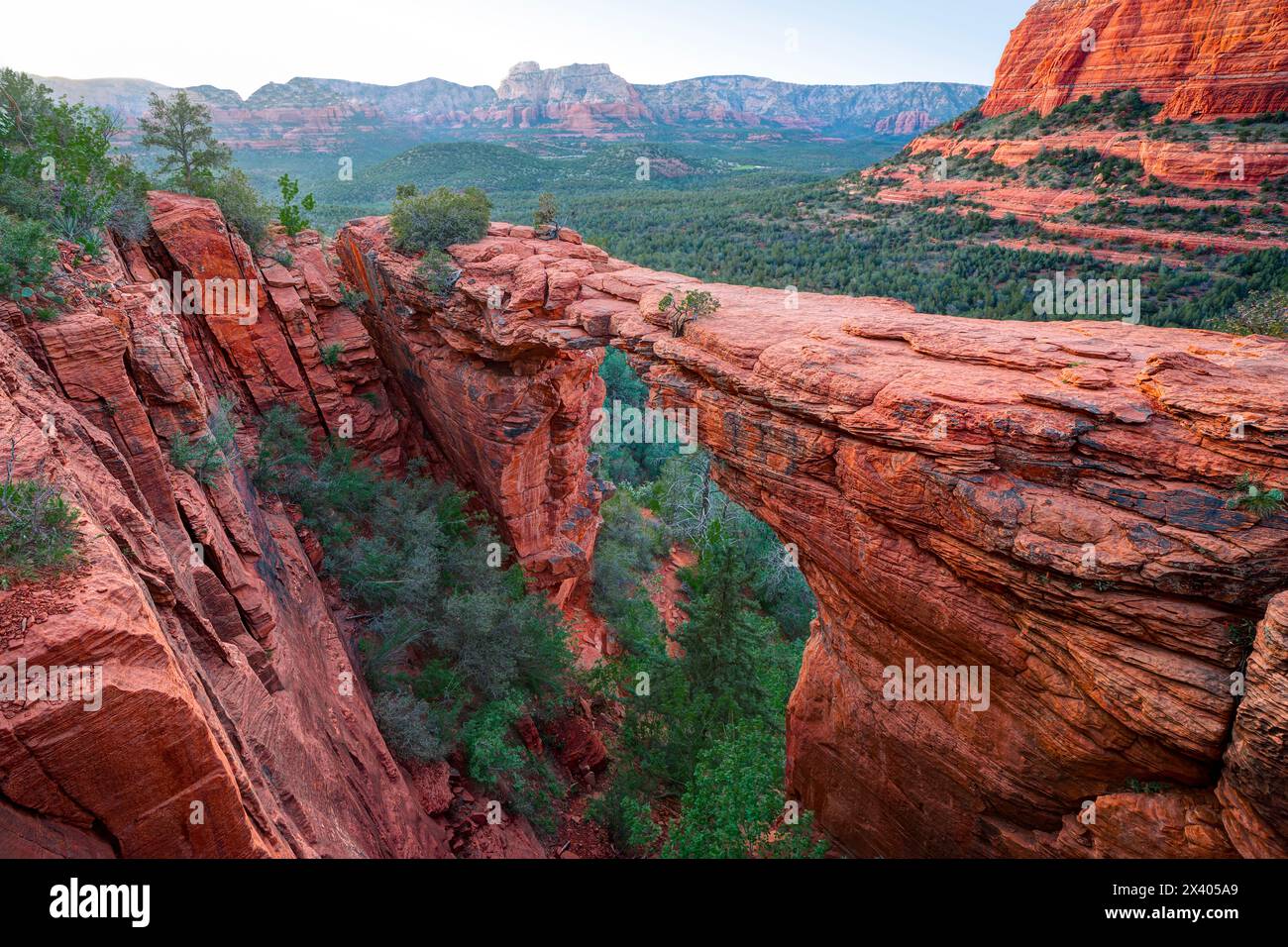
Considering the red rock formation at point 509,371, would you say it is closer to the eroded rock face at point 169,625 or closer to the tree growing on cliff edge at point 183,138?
the tree growing on cliff edge at point 183,138

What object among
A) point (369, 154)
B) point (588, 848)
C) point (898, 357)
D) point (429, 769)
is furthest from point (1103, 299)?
point (369, 154)

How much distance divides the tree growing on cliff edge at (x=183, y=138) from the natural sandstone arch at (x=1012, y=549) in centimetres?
1309

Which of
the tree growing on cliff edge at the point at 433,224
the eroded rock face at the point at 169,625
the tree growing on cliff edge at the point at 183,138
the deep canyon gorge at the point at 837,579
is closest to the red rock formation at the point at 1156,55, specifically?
the deep canyon gorge at the point at 837,579

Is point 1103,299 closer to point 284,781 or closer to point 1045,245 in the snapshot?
point 1045,245

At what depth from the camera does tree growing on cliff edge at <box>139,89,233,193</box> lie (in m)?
15.7

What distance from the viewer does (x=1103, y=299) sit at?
88.9 feet

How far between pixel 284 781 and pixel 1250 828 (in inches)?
370

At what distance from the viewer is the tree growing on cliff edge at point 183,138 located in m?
15.7

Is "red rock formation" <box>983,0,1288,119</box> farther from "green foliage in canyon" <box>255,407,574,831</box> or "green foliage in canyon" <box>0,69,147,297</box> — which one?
"green foliage in canyon" <box>0,69,147,297</box>

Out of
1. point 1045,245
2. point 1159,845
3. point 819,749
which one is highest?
point 1045,245

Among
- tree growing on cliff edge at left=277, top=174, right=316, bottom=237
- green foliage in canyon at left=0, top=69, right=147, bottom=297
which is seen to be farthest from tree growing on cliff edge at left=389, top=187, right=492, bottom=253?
green foliage in canyon at left=0, top=69, right=147, bottom=297

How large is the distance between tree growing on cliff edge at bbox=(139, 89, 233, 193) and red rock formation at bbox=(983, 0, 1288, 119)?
42348mm

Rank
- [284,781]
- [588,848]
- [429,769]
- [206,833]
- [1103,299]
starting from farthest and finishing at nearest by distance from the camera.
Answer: [1103,299]
[588,848]
[429,769]
[284,781]
[206,833]

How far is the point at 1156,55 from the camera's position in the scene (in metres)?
34.1
